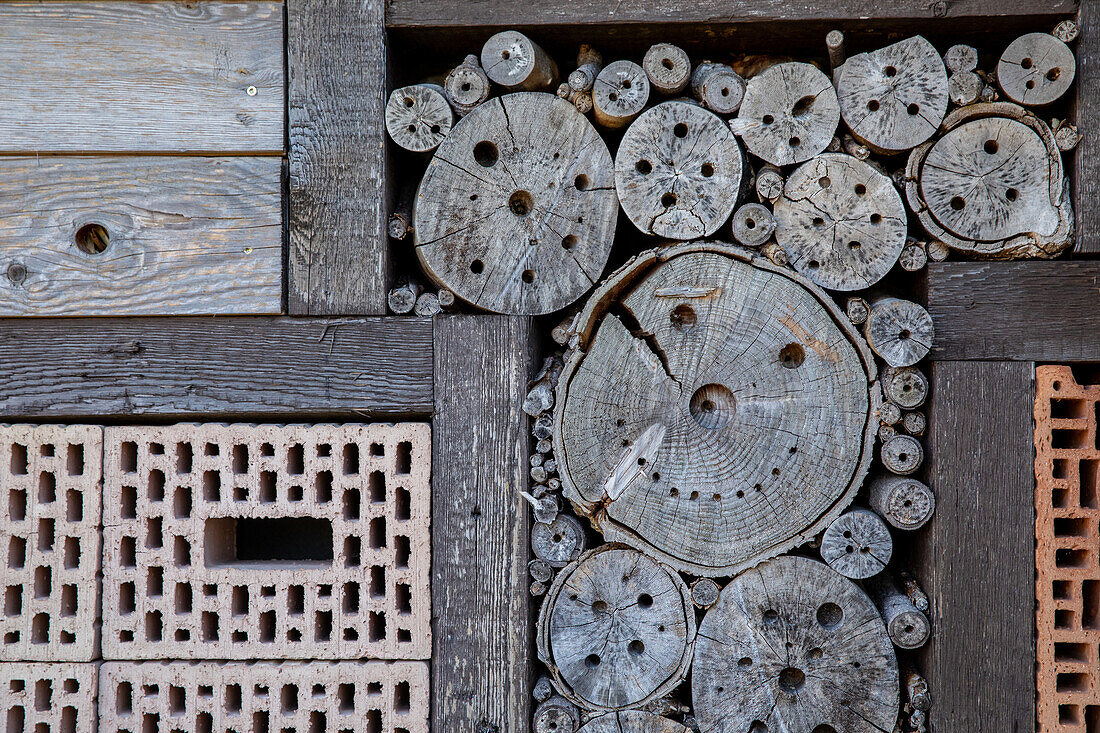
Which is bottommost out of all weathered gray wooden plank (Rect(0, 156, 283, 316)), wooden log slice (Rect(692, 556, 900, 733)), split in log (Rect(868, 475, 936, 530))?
wooden log slice (Rect(692, 556, 900, 733))

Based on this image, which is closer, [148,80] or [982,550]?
[982,550]

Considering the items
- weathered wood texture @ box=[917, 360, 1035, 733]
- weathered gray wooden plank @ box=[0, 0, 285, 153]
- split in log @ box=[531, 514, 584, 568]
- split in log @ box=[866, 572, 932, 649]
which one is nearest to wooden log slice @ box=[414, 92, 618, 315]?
weathered gray wooden plank @ box=[0, 0, 285, 153]

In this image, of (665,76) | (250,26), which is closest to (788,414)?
(665,76)

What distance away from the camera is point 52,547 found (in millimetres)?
2408

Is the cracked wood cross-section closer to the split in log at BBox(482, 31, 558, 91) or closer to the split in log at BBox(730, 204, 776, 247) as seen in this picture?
the split in log at BBox(730, 204, 776, 247)

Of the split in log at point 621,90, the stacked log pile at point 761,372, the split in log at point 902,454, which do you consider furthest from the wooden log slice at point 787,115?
the split in log at point 902,454

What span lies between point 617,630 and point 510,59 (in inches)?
80.2

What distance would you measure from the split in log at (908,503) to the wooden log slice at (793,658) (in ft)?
0.93

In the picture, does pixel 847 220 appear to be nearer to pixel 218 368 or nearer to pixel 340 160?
pixel 340 160

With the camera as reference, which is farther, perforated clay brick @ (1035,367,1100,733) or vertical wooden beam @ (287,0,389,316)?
vertical wooden beam @ (287,0,389,316)

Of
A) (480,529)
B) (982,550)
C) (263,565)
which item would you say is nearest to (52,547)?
(263,565)

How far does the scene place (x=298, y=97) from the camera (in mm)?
2363

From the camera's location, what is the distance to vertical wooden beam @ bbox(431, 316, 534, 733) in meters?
2.29

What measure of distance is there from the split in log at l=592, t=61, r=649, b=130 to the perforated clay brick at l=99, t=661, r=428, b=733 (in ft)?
6.75
